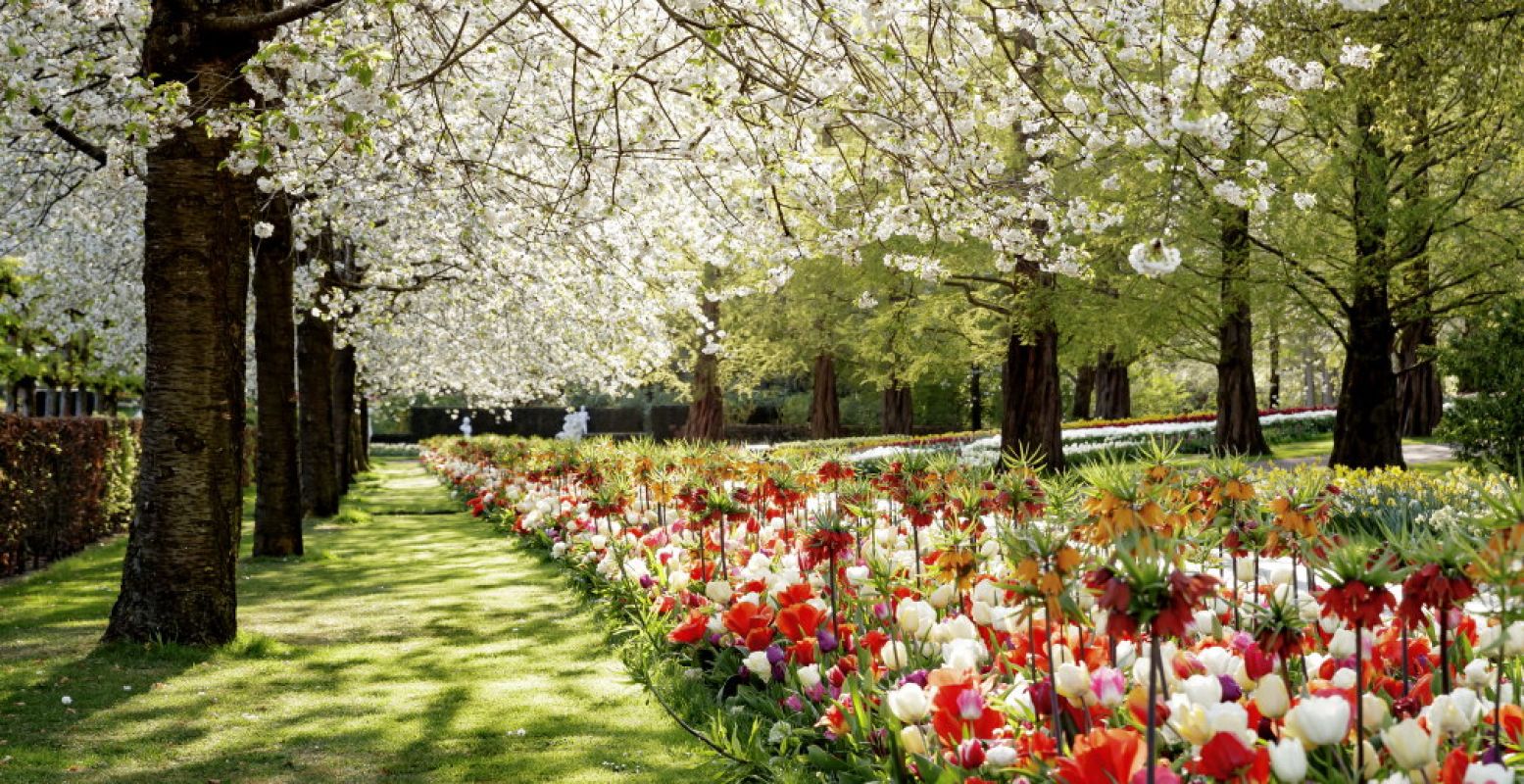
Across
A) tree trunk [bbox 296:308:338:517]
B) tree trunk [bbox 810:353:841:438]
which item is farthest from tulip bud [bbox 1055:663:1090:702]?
tree trunk [bbox 810:353:841:438]

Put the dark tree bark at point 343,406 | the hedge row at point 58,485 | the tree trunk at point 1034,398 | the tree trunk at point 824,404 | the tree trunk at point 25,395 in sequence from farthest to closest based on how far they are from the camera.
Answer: the tree trunk at point 824,404
the tree trunk at point 25,395
the dark tree bark at point 343,406
the tree trunk at point 1034,398
the hedge row at point 58,485

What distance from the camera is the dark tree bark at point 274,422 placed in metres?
12.2

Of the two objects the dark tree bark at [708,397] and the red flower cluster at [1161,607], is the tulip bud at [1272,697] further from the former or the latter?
the dark tree bark at [708,397]

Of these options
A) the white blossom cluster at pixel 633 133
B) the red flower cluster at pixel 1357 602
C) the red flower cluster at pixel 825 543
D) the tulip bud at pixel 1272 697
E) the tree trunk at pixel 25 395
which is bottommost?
the tulip bud at pixel 1272 697

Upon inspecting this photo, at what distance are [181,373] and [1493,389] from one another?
12.3 metres

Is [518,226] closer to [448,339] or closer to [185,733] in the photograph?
[185,733]

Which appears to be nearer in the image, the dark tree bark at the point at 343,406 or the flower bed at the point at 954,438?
the dark tree bark at the point at 343,406

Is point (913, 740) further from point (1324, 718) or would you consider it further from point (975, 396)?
point (975, 396)

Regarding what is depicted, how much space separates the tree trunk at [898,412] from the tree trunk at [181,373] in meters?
30.2

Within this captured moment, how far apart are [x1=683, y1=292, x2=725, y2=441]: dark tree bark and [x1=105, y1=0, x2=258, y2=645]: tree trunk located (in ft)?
75.9

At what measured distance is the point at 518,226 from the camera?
34.4 feet

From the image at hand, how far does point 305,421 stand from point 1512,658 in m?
15.0

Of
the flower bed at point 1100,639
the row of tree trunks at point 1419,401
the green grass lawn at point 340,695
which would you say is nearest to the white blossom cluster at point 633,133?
the flower bed at point 1100,639

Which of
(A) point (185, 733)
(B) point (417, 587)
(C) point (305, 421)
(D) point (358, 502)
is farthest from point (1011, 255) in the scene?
(D) point (358, 502)
